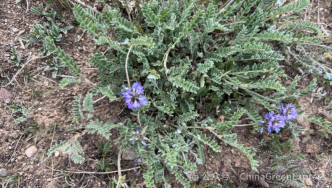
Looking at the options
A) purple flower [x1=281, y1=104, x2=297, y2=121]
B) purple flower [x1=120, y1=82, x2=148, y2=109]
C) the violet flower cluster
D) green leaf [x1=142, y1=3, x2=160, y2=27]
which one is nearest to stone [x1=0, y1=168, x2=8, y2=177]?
purple flower [x1=120, y1=82, x2=148, y2=109]

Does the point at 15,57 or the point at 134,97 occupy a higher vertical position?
the point at 134,97

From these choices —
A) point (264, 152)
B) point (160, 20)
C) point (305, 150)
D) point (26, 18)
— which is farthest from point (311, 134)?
point (26, 18)

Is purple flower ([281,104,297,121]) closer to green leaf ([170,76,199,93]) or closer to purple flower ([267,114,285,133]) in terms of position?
purple flower ([267,114,285,133])

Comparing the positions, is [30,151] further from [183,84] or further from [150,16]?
[150,16]

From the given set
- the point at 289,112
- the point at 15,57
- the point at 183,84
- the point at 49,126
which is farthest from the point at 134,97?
the point at 289,112

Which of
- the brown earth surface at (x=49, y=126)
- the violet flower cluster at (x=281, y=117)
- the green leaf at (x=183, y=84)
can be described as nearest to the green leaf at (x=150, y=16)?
the green leaf at (x=183, y=84)

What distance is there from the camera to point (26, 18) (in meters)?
2.76

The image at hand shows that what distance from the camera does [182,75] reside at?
2.67 metres

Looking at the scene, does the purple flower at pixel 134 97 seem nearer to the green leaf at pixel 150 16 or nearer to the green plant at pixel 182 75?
the green plant at pixel 182 75

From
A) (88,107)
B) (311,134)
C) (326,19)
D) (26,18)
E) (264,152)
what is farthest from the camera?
(326,19)

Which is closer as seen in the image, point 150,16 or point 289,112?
point 150,16

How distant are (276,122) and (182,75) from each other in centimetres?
118

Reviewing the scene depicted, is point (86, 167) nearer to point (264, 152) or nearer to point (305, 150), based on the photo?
point (264, 152)

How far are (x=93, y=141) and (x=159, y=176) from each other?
0.78 meters
